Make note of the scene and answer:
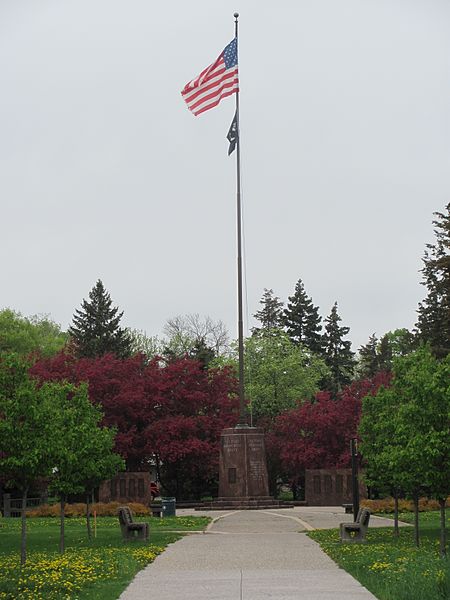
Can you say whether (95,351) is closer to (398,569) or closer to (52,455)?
(52,455)

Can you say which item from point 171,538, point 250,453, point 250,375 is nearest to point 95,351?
A: point 250,375

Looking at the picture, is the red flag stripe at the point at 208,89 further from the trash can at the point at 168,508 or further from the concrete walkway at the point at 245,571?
the concrete walkway at the point at 245,571

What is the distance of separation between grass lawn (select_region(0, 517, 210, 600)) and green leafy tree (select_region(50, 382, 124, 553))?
4.11ft

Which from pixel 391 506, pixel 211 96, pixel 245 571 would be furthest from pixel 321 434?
pixel 245 571

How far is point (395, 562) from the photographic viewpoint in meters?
16.4

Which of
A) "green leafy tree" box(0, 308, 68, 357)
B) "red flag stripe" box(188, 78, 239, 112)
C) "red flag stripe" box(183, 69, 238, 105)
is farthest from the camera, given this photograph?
"green leafy tree" box(0, 308, 68, 357)

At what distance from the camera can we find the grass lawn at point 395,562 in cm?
1194

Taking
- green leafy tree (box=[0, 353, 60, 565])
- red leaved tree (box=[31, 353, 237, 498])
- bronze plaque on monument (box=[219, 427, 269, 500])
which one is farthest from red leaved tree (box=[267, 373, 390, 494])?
green leafy tree (box=[0, 353, 60, 565])

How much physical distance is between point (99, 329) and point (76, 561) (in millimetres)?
55251

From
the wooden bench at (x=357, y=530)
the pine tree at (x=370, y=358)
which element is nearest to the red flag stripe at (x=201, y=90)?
the wooden bench at (x=357, y=530)

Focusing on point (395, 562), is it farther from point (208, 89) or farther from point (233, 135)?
point (233, 135)

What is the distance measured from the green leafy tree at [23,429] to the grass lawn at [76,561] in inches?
50.8

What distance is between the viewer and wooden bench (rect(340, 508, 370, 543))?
21906mm

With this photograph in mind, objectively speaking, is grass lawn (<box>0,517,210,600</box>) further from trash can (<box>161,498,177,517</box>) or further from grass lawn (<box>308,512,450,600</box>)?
trash can (<box>161,498,177,517</box>)
